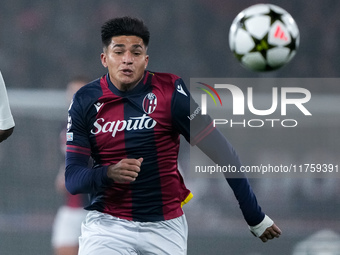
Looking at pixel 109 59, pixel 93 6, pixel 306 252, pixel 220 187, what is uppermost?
pixel 93 6

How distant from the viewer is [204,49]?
524 cm

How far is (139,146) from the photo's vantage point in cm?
318

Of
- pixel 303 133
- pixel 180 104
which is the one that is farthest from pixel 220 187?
pixel 180 104

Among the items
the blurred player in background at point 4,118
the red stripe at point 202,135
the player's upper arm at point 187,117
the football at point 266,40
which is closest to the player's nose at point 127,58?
the player's upper arm at point 187,117

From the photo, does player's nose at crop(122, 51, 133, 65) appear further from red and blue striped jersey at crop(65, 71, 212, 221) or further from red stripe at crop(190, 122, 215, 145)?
red stripe at crop(190, 122, 215, 145)

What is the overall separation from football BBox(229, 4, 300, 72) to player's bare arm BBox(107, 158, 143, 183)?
3.84ft

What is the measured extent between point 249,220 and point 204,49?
2291 mm

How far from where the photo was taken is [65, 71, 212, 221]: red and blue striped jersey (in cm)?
316

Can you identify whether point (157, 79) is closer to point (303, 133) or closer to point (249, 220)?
point (249, 220)

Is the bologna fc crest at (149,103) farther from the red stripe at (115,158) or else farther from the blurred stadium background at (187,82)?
the blurred stadium background at (187,82)

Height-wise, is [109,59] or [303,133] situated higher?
[109,59]

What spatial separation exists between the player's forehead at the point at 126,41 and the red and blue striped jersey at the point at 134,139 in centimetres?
19

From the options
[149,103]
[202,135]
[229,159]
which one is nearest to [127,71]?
[149,103]

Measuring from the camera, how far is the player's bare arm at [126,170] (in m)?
2.82
